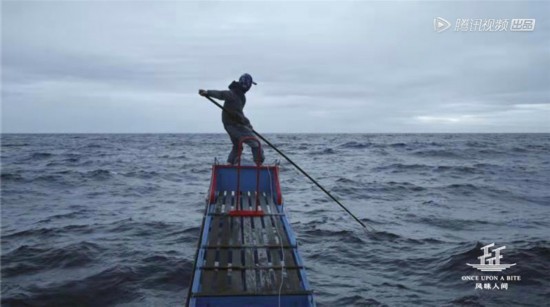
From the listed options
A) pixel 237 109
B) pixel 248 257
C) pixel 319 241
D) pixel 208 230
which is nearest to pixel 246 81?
pixel 237 109

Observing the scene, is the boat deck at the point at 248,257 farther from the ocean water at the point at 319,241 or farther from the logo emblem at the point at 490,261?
the logo emblem at the point at 490,261

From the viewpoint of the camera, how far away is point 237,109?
8.92 metres

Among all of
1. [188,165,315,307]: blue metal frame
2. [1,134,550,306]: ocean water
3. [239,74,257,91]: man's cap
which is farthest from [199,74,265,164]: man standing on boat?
[1,134,550,306]: ocean water

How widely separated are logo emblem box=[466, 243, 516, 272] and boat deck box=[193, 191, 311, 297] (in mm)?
5481

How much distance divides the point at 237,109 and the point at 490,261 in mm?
7396

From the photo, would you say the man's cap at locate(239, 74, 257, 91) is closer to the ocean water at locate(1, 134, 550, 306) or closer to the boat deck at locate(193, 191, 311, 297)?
the boat deck at locate(193, 191, 311, 297)

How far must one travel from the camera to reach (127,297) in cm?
839

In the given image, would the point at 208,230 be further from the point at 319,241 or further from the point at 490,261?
the point at 490,261

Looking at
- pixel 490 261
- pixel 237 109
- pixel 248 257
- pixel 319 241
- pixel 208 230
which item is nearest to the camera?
pixel 248 257

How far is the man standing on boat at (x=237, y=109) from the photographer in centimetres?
859

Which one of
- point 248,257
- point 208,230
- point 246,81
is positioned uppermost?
point 246,81

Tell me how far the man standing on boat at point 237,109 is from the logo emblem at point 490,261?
605cm

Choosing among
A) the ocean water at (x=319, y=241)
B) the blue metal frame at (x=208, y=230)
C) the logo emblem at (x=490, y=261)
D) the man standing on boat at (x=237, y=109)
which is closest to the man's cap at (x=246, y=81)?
the man standing on boat at (x=237, y=109)

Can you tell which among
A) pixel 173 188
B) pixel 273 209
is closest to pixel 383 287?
pixel 273 209
